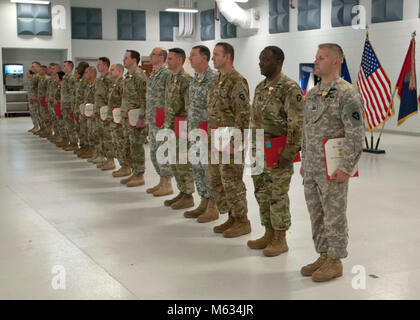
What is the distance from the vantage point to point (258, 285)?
3.31 m

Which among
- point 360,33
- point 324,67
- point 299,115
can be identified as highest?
point 360,33

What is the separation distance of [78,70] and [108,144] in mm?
1890

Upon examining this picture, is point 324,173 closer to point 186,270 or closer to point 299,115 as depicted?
point 299,115

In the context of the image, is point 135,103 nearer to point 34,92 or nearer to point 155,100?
point 155,100

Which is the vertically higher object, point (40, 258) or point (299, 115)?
point (299, 115)

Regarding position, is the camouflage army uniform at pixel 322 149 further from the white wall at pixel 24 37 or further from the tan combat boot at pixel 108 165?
the white wall at pixel 24 37

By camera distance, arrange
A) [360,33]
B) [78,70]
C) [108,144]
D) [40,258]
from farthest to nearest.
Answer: [360,33], [78,70], [108,144], [40,258]

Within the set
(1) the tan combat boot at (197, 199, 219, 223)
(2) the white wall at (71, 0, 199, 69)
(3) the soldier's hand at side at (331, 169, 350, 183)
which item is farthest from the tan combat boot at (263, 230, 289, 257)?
(2) the white wall at (71, 0, 199, 69)

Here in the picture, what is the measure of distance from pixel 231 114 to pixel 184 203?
4.90 feet

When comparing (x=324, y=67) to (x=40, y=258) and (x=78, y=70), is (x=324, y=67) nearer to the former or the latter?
(x=40, y=258)

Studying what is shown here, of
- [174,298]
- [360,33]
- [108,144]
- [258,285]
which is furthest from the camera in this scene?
[360,33]

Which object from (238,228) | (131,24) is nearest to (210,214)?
(238,228)

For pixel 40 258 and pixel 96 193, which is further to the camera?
pixel 96 193

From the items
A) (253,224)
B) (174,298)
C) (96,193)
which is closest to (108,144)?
(96,193)
